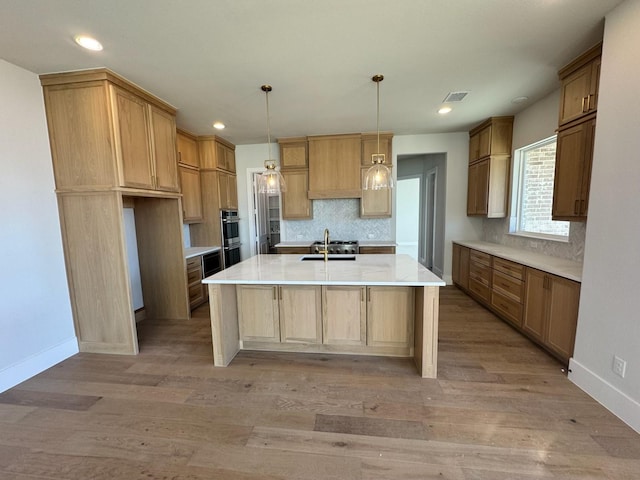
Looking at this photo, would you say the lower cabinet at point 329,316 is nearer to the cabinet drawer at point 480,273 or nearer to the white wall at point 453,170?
the cabinet drawer at point 480,273

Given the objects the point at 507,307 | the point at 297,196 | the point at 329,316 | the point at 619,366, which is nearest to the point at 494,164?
the point at 507,307

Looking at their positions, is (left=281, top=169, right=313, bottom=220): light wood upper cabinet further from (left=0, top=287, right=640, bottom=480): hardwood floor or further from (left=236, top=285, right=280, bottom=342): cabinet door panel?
(left=0, top=287, right=640, bottom=480): hardwood floor

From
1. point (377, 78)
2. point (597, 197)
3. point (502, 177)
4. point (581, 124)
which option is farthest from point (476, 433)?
point (502, 177)

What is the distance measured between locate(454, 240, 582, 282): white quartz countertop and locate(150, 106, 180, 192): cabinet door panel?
4087mm

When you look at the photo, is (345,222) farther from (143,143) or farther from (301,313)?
(143,143)

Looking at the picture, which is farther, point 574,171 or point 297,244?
point 297,244

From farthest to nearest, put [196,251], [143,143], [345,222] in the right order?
[345,222]
[196,251]
[143,143]

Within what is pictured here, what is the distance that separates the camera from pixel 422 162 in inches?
253

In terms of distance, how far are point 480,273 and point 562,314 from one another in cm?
154

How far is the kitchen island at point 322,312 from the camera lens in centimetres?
237

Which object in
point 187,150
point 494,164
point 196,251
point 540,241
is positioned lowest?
point 196,251

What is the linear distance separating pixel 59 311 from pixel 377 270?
10.3ft

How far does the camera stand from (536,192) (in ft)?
11.7

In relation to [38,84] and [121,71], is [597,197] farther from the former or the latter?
[38,84]
